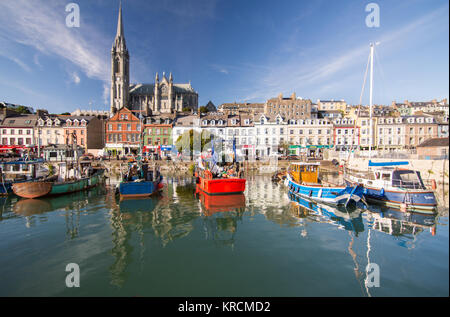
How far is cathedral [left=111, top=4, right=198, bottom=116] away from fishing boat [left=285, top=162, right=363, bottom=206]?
83749mm

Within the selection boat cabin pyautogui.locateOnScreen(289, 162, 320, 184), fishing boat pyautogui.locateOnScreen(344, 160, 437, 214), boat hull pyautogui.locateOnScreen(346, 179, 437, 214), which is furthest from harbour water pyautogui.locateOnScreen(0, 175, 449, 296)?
boat cabin pyautogui.locateOnScreen(289, 162, 320, 184)

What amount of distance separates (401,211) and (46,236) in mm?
24744

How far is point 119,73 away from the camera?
103438 mm

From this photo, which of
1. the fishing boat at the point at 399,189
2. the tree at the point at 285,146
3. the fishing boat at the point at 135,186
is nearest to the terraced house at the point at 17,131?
the fishing boat at the point at 135,186

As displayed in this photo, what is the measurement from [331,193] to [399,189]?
5.31m

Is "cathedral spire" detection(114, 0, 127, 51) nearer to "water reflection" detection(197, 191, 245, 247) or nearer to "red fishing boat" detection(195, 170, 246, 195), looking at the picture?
"red fishing boat" detection(195, 170, 246, 195)

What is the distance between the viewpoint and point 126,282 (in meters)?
8.07

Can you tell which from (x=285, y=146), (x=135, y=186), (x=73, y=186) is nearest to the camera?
(x=135, y=186)

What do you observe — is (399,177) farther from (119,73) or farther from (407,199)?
(119,73)

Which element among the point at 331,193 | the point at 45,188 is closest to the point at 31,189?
the point at 45,188

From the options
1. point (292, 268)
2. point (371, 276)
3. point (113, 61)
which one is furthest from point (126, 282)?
point (113, 61)

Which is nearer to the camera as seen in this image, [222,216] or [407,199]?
[222,216]
